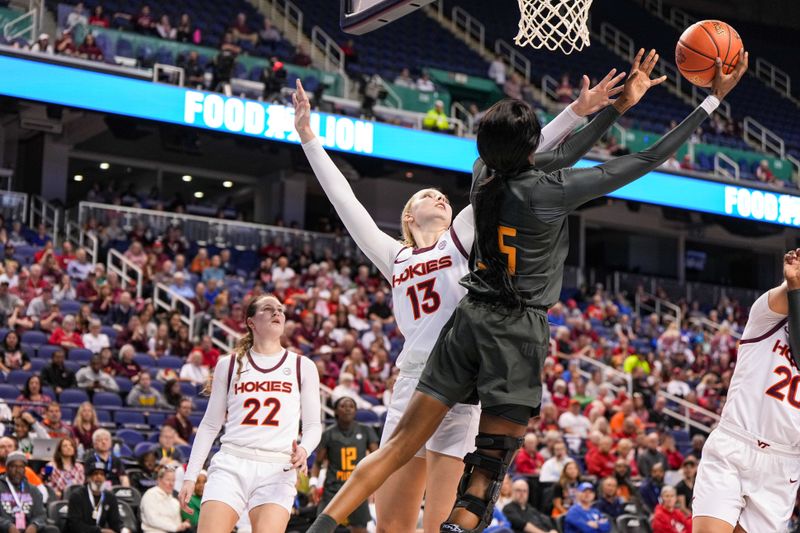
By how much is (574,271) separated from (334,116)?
322 inches

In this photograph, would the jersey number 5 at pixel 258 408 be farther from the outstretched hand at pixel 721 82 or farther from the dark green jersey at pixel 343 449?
the dark green jersey at pixel 343 449

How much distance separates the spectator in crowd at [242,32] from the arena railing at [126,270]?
6.19 metres

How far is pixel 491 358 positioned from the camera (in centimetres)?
418

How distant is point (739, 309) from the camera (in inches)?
1078

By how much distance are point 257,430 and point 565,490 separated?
772cm

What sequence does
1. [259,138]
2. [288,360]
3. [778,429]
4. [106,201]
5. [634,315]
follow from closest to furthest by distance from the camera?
[778,429], [288,360], [259,138], [106,201], [634,315]

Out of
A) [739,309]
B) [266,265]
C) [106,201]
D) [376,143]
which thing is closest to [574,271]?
[739,309]

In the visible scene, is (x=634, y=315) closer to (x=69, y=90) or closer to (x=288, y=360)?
(x=69, y=90)

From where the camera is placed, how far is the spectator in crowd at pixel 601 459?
14508 millimetres

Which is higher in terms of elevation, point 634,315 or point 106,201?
point 106,201

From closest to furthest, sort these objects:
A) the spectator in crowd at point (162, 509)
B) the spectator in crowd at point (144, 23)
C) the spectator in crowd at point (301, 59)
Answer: the spectator in crowd at point (162, 509), the spectator in crowd at point (144, 23), the spectator in crowd at point (301, 59)

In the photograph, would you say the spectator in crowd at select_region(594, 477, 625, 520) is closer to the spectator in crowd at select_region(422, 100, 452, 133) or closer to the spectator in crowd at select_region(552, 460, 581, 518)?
the spectator in crowd at select_region(552, 460, 581, 518)

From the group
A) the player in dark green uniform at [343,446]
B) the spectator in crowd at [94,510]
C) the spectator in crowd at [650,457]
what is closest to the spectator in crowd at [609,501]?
the spectator in crowd at [650,457]

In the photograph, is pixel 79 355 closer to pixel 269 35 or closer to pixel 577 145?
pixel 577 145
